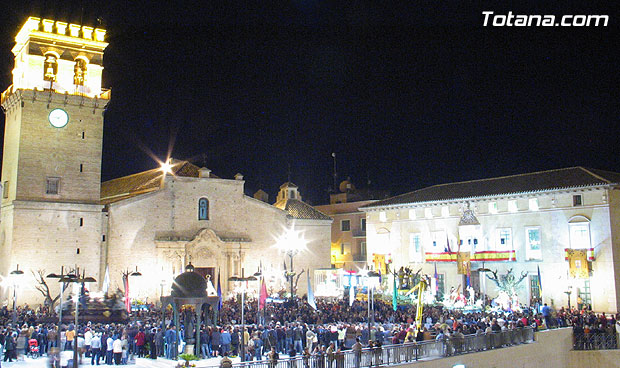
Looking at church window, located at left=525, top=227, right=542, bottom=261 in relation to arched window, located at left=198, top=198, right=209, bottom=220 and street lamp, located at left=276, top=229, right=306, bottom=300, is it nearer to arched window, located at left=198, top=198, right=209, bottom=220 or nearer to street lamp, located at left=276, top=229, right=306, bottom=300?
street lamp, located at left=276, top=229, right=306, bottom=300

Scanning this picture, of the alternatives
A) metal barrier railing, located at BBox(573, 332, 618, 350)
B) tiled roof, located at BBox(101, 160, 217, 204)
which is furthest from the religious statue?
tiled roof, located at BBox(101, 160, 217, 204)

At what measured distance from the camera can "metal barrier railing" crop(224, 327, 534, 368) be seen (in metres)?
17.4

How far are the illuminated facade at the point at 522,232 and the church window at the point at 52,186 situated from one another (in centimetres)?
2504

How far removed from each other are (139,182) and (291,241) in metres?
13.4

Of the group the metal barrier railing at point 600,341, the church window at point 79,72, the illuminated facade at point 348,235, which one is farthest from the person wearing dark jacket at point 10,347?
the illuminated facade at point 348,235

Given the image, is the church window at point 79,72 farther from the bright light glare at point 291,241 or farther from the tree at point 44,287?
the bright light glare at point 291,241

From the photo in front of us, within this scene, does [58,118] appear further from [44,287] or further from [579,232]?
[579,232]

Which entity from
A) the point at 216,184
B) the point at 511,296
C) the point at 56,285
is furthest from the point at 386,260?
the point at 56,285

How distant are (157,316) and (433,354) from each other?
14153mm

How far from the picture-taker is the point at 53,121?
119 feet

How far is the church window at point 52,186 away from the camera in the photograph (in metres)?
36.0

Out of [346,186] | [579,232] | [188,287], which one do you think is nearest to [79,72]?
[188,287]

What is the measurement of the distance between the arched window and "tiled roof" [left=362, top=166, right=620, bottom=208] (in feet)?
47.1

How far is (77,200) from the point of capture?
121ft
